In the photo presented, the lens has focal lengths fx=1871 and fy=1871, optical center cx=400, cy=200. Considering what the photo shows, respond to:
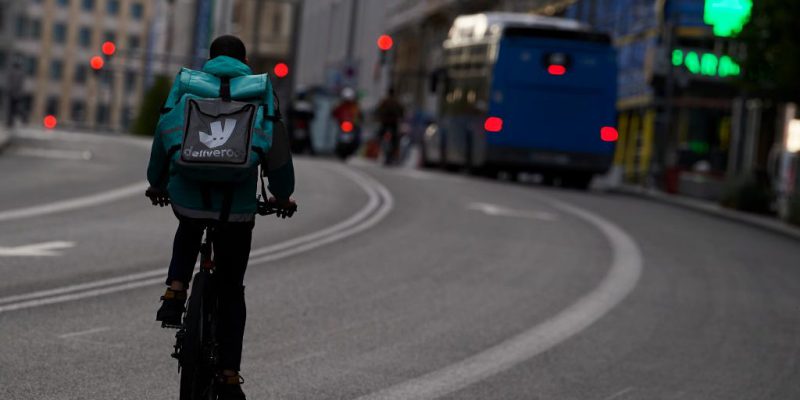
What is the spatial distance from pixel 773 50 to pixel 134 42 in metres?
145

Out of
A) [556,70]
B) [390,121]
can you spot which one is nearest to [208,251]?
[556,70]

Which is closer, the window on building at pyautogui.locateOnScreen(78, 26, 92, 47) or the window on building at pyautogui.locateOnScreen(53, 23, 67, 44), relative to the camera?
the window on building at pyautogui.locateOnScreen(53, 23, 67, 44)

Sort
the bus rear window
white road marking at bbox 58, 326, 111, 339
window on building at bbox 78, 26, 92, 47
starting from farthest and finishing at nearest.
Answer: window on building at bbox 78, 26, 92, 47 → the bus rear window → white road marking at bbox 58, 326, 111, 339

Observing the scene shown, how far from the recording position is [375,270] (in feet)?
49.1

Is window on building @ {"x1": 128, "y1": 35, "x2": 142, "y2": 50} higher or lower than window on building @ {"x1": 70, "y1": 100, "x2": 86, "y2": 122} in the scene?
higher

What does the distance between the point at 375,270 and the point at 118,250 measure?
6.87 ft

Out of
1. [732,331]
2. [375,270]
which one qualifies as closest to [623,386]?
[732,331]

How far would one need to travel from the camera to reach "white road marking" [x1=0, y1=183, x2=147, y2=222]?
18.2 m

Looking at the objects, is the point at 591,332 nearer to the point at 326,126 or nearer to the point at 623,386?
the point at 623,386

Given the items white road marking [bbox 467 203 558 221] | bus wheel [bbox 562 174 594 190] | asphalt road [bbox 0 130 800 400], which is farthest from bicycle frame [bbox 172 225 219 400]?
bus wheel [bbox 562 174 594 190]

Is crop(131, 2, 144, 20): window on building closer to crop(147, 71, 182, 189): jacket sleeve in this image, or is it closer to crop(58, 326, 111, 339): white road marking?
crop(58, 326, 111, 339): white road marking

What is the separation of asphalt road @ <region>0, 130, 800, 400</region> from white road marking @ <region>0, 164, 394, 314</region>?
35 mm

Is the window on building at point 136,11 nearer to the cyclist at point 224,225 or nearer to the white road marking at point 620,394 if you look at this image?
the white road marking at point 620,394

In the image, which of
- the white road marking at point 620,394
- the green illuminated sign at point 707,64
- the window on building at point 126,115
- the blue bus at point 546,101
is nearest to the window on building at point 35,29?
the window on building at point 126,115
